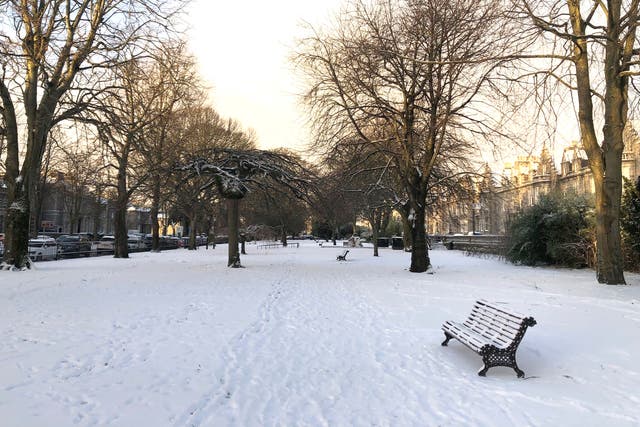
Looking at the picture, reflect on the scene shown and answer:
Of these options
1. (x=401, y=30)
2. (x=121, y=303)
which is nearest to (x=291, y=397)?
(x=121, y=303)

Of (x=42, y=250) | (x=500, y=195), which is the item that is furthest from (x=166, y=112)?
(x=500, y=195)

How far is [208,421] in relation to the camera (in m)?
4.12

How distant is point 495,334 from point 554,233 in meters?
16.6

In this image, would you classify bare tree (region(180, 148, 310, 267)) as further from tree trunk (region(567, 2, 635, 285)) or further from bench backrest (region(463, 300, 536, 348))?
bench backrest (region(463, 300, 536, 348))

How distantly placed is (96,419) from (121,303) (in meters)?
6.84

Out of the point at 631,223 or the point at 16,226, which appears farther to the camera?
the point at 16,226

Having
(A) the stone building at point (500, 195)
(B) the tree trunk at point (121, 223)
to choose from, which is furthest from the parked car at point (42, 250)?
(A) the stone building at point (500, 195)

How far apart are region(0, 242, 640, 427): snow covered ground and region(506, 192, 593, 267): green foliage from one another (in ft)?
27.8

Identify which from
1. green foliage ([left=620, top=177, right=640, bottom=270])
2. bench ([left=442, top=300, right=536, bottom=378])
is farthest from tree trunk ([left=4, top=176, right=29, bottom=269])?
green foliage ([left=620, top=177, right=640, bottom=270])

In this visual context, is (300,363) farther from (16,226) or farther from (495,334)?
(16,226)

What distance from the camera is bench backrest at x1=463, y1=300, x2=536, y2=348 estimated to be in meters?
5.41

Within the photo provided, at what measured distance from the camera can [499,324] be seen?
6.02 meters

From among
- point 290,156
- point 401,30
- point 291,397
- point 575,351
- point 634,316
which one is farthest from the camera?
point 290,156

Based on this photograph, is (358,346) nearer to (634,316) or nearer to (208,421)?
(208,421)
